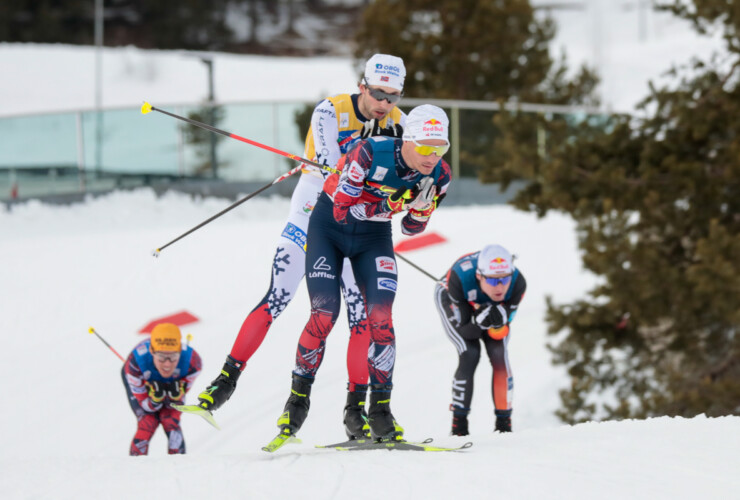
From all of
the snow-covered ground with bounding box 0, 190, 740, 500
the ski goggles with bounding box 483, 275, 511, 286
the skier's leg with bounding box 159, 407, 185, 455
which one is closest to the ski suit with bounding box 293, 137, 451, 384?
the snow-covered ground with bounding box 0, 190, 740, 500

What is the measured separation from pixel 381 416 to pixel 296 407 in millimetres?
603

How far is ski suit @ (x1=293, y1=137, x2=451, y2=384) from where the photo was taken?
5641mm

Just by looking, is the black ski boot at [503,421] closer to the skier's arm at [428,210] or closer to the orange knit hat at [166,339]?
the skier's arm at [428,210]

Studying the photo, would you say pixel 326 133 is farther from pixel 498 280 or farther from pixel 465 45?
pixel 465 45

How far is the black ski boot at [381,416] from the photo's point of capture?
232 inches

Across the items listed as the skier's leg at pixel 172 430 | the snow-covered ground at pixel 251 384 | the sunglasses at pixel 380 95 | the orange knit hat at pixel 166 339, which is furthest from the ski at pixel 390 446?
the skier's leg at pixel 172 430

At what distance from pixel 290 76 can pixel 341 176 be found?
4410cm

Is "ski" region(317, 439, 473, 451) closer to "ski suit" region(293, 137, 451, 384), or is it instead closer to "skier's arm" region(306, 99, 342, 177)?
"ski suit" region(293, 137, 451, 384)

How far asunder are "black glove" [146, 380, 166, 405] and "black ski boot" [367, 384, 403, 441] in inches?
Answer: 132

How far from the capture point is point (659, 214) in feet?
41.9

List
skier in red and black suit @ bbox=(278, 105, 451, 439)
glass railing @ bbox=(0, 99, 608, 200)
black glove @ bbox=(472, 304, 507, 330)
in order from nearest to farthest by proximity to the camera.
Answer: skier in red and black suit @ bbox=(278, 105, 451, 439)
black glove @ bbox=(472, 304, 507, 330)
glass railing @ bbox=(0, 99, 608, 200)

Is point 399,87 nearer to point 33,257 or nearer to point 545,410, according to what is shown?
point 545,410

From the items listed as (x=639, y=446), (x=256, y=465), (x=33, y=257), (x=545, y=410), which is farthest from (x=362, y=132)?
(x=33, y=257)

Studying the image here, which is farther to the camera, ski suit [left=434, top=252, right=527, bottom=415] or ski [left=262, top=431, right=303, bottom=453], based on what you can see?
ski suit [left=434, top=252, right=527, bottom=415]
